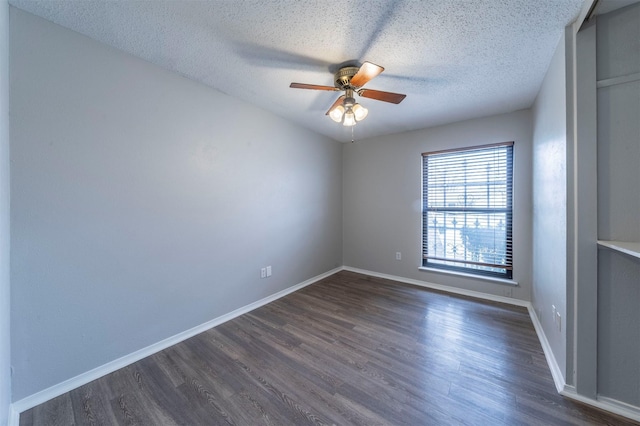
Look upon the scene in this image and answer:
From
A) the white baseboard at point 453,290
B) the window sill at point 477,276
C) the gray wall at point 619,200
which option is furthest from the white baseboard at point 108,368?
the gray wall at point 619,200

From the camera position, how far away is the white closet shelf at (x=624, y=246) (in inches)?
44.1

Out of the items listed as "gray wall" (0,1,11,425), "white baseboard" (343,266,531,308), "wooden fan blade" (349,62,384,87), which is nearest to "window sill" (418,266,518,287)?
"white baseboard" (343,266,531,308)

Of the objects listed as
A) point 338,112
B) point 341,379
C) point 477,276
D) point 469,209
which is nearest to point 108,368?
point 341,379

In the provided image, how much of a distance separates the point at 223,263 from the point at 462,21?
9.30 ft

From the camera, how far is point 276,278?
3117mm

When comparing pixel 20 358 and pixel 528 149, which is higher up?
pixel 528 149

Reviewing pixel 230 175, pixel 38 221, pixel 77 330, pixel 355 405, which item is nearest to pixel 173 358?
pixel 77 330

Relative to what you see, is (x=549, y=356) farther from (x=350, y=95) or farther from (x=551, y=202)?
(x=350, y=95)

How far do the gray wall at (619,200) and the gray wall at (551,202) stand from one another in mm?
161

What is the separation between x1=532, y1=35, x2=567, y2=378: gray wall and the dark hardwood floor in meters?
0.34

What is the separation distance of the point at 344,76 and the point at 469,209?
251 cm

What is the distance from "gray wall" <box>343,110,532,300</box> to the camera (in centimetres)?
284

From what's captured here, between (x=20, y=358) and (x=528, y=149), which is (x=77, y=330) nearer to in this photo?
(x=20, y=358)

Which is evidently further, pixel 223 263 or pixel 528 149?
pixel 528 149
